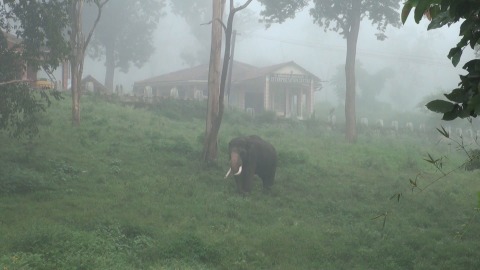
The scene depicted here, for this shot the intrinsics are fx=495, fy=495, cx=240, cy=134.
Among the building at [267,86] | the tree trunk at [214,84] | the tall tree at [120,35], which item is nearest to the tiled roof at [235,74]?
the building at [267,86]

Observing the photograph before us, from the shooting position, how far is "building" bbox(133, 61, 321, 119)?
112 ft

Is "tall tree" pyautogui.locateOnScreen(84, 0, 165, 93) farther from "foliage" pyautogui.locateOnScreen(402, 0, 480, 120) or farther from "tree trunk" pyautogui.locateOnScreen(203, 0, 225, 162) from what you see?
"foliage" pyautogui.locateOnScreen(402, 0, 480, 120)

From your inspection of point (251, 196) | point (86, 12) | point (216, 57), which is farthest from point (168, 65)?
point (251, 196)

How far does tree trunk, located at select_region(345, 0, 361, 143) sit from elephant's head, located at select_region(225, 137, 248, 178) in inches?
461

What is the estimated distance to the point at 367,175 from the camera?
1666 centimetres

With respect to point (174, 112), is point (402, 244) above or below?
below

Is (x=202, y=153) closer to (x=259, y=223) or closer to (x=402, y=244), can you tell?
(x=259, y=223)

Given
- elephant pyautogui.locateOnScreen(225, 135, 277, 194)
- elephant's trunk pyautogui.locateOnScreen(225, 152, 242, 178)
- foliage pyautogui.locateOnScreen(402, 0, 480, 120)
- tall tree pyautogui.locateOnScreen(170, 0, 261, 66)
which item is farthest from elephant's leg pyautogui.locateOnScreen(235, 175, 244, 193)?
tall tree pyautogui.locateOnScreen(170, 0, 261, 66)

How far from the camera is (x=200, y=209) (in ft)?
37.6

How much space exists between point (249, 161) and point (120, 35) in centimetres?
3261

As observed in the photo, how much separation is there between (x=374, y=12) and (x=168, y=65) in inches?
2403

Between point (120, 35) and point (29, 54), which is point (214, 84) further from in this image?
point (120, 35)

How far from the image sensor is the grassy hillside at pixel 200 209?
859cm

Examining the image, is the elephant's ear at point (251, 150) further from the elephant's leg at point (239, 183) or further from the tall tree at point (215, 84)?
the tall tree at point (215, 84)
